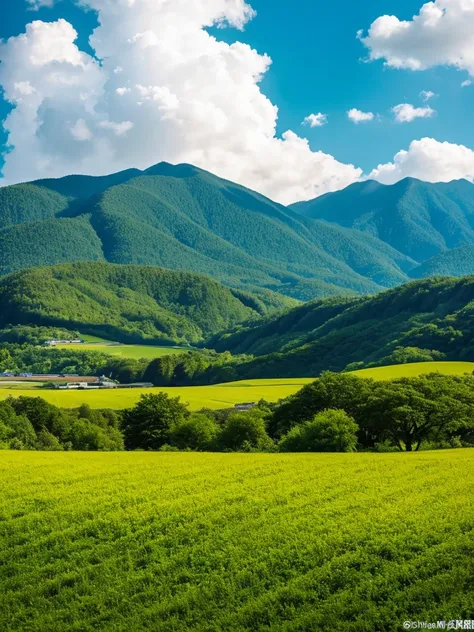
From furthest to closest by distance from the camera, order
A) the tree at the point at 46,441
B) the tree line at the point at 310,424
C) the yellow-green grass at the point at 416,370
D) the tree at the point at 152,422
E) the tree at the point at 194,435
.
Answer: the yellow-green grass at the point at 416,370 → the tree at the point at 152,422 → the tree at the point at 46,441 → the tree at the point at 194,435 → the tree line at the point at 310,424

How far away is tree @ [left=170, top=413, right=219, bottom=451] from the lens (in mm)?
68125

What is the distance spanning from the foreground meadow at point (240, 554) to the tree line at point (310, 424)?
27.9 m

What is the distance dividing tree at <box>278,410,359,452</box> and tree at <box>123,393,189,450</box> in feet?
87.4

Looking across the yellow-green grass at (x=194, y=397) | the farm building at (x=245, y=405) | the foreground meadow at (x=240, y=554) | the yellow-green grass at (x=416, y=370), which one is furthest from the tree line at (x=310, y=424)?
the yellow-green grass at (x=416, y=370)

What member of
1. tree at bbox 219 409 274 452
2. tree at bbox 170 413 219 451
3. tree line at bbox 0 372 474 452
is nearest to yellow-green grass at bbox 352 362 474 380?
tree line at bbox 0 372 474 452

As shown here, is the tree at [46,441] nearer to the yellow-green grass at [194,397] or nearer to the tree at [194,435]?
the tree at [194,435]

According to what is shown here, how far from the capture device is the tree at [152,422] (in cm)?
7862

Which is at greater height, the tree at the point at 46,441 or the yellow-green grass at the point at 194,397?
the yellow-green grass at the point at 194,397

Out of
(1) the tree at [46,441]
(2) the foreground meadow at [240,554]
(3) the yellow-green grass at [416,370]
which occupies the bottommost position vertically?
(1) the tree at [46,441]

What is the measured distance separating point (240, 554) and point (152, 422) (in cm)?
6328

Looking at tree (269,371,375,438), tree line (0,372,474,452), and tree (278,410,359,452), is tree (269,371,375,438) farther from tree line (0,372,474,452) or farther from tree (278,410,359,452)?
tree (278,410,359,452)

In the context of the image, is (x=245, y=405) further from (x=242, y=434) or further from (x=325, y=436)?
(x=325, y=436)

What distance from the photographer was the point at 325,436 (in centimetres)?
5291

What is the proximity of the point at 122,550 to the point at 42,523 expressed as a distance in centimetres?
447
